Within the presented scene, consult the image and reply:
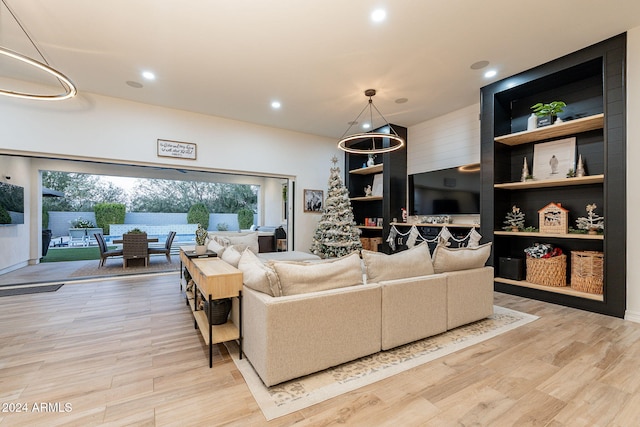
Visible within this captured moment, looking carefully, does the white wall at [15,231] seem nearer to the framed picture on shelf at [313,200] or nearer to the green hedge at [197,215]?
the green hedge at [197,215]

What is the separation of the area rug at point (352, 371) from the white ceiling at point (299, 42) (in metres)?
3.24

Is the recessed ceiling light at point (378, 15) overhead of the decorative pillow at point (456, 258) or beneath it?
overhead

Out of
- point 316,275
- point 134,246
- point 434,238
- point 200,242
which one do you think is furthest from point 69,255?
point 434,238

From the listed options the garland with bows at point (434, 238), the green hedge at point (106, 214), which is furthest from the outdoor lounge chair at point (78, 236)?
the garland with bows at point (434, 238)

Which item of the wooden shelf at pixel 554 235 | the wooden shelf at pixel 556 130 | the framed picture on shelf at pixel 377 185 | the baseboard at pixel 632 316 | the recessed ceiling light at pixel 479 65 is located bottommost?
the baseboard at pixel 632 316

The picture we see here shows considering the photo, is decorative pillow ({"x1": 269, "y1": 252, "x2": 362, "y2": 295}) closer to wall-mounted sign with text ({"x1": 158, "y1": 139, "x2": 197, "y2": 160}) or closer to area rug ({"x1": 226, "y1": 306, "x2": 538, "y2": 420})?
area rug ({"x1": 226, "y1": 306, "x2": 538, "y2": 420})

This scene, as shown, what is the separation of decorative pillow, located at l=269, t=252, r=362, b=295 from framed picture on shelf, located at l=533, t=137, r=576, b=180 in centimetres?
366

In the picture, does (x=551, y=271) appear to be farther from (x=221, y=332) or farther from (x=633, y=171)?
(x=221, y=332)

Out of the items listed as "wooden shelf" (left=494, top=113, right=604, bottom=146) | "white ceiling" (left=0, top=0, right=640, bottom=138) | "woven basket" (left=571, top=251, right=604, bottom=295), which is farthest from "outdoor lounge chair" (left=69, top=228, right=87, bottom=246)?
"woven basket" (left=571, top=251, right=604, bottom=295)

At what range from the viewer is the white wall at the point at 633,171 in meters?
3.12

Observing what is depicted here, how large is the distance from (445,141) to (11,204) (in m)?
8.76

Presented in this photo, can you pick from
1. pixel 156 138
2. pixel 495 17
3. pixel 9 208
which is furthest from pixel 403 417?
pixel 9 208

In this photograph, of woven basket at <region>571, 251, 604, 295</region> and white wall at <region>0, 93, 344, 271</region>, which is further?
white wall at <region>0, 93, 344, 271</region>

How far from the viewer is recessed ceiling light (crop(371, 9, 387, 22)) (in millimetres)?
2883
